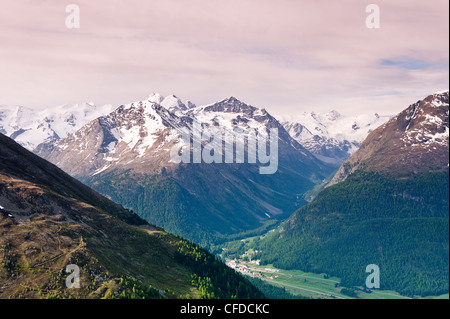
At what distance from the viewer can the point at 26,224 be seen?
168125mm

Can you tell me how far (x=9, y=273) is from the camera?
14412 centimetres

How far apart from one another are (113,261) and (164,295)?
2704 centimetres

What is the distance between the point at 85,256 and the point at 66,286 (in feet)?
59.1
